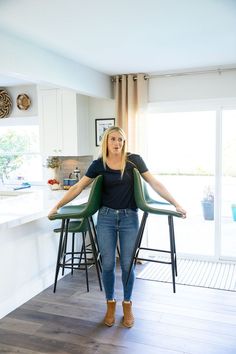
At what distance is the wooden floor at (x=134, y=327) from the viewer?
2.57 metres

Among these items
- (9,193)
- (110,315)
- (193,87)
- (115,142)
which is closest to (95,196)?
(115,142)

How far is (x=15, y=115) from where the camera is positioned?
539 cm

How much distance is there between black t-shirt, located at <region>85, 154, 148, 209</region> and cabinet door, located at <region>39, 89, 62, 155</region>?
1.97m

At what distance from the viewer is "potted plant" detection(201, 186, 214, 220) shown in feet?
14.8

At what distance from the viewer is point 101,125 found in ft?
A: 15.7

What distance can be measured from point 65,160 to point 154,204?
2.20m

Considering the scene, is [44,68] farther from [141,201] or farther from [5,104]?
[5,104]

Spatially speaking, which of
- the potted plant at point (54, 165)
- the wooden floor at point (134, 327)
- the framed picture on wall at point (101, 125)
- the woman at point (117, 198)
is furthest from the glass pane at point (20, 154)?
the woman at point (117, 198)

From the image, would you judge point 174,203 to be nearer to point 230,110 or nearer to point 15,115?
point 230,110

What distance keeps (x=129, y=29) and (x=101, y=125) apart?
Answer: 2098mm

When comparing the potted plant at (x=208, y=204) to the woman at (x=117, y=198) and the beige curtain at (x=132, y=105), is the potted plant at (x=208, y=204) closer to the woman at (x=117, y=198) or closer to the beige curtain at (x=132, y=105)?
the beige curtain at (x=132, y=105)

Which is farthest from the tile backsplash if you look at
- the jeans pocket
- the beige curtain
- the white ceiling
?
the jeans pocket

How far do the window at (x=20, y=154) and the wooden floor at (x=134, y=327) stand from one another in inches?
91.4

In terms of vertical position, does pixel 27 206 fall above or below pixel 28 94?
below
